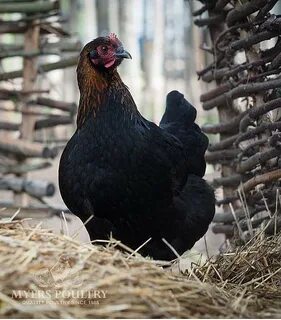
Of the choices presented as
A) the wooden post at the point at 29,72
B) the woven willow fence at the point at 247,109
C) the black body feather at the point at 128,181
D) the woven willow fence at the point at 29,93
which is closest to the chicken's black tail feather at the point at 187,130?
the woven willow fence at the point at 247,109

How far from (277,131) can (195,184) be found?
0.78 metres

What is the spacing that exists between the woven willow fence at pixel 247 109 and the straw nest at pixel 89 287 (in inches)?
50.1

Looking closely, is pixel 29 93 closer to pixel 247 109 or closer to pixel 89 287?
pixel 247 109

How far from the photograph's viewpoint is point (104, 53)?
3.53m

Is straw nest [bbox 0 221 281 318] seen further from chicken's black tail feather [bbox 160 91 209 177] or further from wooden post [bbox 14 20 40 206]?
wooden post [bbox 14 20 40 206]

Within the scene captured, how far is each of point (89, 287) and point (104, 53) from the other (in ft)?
6.41

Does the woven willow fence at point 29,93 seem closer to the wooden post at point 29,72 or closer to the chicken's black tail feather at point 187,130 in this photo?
the wooden post at point 29,72

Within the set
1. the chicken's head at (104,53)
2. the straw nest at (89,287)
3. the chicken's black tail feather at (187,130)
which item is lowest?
the straw nest at (89,287)

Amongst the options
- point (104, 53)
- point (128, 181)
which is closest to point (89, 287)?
point (128, 181)

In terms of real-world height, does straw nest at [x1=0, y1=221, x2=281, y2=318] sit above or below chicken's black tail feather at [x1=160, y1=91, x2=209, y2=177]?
below

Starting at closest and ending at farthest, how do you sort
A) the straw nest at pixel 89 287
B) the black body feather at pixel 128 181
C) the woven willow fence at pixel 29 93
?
the straw nest at pixel 89 287, the black body feather at pixel 128 181, the woven willow fence at pixel 29 93

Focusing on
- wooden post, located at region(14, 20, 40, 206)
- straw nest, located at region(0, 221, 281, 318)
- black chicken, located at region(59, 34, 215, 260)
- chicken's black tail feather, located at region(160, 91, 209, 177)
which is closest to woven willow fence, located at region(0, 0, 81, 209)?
wooden post, located at region(14, 20, 40, 206)

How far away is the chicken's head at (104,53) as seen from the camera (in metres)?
3.53

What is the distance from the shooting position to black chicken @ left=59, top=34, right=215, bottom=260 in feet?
10.8
